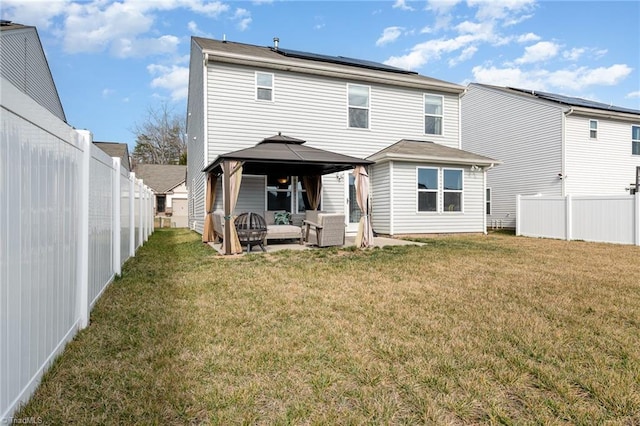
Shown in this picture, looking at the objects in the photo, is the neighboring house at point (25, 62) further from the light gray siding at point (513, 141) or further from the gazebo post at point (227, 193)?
the light gray siding at point (513, 141)

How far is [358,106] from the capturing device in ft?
43.5

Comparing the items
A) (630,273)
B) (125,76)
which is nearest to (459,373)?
(630,273)

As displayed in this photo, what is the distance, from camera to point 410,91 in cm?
1389

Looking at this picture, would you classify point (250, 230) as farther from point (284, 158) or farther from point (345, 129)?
point (345, 129)

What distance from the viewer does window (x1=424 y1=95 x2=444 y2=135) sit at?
14258 millimetres

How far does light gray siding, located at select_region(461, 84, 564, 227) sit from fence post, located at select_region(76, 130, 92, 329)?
1722 cm

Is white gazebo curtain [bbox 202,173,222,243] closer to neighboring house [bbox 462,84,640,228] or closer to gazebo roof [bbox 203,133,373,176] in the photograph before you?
gazebo roof [bbox 203,133,373,176]

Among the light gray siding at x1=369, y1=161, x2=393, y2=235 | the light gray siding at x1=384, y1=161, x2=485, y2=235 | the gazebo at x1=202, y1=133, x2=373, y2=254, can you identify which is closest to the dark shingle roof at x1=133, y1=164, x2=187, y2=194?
the gazebo at x1=202, y1=133, x2=373, y2=254

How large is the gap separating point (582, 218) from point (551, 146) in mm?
5152

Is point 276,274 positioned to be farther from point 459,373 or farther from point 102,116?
point 102,116

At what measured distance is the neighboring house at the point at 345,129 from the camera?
1174 cm

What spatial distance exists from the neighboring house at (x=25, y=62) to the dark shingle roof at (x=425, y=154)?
11120 mm

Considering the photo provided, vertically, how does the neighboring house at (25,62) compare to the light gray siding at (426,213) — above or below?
above

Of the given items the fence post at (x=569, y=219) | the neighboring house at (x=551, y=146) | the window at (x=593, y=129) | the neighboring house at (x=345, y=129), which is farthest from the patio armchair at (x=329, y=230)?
the window at (x=593, y=129)
